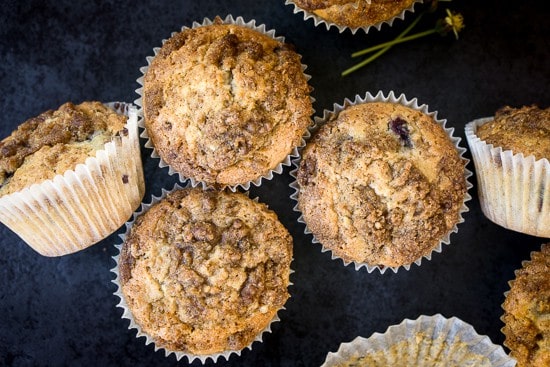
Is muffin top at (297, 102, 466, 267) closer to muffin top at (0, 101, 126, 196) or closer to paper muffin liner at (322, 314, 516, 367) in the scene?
paper muffin liner at (322, 314, 516, 367)

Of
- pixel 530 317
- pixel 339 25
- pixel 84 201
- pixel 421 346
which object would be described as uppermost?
pixel 339 25

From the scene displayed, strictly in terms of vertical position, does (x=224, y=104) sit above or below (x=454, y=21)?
below

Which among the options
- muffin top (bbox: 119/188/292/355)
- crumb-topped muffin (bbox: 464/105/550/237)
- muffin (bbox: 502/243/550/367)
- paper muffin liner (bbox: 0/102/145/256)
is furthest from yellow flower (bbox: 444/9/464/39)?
paper muffin liner (bbox: 0/102/145/256)

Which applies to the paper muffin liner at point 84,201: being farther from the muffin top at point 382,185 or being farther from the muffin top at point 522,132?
the muffin top at point 522,132

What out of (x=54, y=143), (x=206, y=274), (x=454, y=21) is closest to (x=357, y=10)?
(x=454, y=21)

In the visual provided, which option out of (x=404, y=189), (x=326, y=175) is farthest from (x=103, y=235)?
(x=404, y=189)

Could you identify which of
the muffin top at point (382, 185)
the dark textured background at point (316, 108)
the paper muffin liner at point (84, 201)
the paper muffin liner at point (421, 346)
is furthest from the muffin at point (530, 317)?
the paper muffin liner at point (84, 201)

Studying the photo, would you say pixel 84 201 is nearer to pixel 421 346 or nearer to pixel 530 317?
pixel 421 346
